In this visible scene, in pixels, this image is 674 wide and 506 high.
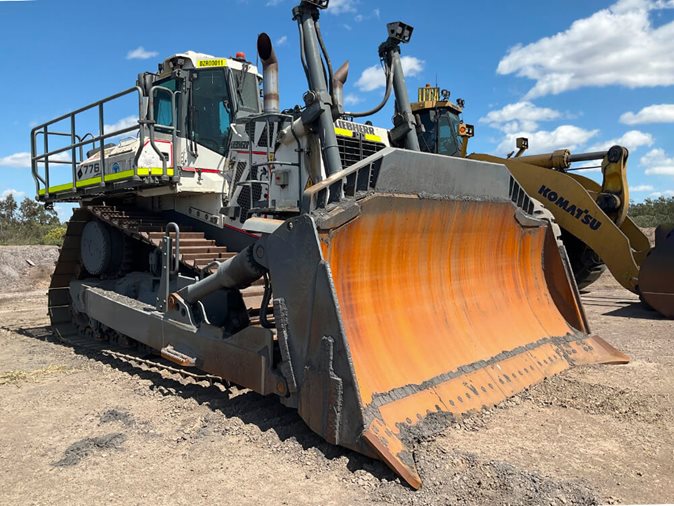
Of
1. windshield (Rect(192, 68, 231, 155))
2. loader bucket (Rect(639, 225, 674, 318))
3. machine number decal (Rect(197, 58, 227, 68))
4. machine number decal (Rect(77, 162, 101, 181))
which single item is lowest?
loader bucket (Rect(639, 225, 674, 318))

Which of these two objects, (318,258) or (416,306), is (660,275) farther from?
(318,258)

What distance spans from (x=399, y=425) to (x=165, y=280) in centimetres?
308

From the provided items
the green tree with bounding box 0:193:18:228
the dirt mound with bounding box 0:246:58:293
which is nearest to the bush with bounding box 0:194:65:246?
the green tree with bounding box 0:193:18:228

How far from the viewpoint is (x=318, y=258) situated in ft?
11.6

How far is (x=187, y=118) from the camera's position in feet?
21.9

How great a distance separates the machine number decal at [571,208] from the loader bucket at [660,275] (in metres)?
0.95

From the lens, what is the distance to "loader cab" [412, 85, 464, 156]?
1032 centimetres

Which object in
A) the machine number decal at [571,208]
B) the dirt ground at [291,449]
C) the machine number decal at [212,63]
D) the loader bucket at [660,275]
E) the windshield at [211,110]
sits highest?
the machine number decal at [212,63]

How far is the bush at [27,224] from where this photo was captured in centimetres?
2788

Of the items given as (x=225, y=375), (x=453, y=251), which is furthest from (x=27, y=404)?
(x=453, y=251)

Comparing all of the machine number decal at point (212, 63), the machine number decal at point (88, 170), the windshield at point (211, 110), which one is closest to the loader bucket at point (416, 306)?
the windshield at point (211, 110)

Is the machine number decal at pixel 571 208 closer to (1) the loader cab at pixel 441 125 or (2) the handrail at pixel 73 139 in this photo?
(1) the loader cab at pixel 441 125

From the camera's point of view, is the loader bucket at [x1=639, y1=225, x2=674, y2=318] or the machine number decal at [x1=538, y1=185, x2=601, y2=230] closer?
the loader bucket at [x1=639, y1=225, x2=674, y2=318]

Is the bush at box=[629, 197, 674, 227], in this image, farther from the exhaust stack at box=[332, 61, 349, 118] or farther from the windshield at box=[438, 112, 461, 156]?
the exhaust stack at box=[332, 61, 349, 118]
